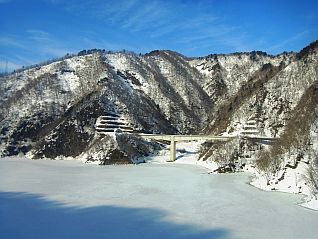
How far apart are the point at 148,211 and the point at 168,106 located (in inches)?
4196

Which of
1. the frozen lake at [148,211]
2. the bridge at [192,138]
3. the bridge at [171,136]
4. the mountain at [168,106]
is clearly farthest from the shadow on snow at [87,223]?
the bridge at [192,138]

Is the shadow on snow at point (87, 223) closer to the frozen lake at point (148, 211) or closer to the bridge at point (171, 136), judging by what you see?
the frozen lake at point (148, 211)

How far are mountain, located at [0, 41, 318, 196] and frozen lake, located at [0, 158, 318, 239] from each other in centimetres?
626

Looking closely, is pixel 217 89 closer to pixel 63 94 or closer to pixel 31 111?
pixel 63 94

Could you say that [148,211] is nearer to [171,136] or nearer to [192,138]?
[192,138]

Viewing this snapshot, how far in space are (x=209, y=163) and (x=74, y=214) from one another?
4287 cm

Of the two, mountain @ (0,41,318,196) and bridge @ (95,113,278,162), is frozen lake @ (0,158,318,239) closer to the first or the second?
mountain @ (0,41,318,196)

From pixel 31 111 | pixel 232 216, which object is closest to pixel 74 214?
pixel 232 216

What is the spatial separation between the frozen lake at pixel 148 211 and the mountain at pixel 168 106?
246 inches

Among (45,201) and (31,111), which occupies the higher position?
(31,111)

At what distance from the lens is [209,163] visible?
68.9 m

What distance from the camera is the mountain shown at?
60.9 m

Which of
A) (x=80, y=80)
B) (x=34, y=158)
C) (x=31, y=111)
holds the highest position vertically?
(x=80, y=80)

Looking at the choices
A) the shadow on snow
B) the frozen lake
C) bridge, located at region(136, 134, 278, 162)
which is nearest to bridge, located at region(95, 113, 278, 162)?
bridge, located at region(136, 134, 278, 162)
